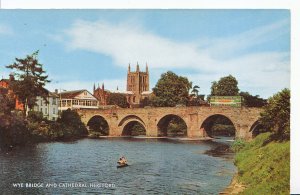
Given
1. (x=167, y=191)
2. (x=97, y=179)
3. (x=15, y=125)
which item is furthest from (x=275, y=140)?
(x=15, y=125)

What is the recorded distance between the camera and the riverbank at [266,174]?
640 inches

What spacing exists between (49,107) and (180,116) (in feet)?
52.9

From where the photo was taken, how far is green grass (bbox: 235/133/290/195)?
16.2 m

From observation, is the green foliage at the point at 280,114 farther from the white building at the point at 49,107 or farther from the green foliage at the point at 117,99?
the green foliage at the point at 117,99

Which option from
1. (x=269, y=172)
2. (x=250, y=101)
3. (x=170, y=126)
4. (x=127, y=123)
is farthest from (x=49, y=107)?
(x=269, y=172)

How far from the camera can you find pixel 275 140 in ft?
72.4

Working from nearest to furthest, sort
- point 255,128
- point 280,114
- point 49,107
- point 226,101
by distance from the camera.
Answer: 1. point 280,114
2. point 255,128
3. point 226,101
4. point 49,107

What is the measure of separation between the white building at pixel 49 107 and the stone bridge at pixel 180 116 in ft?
10.4

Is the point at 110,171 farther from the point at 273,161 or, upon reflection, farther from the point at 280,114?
the point at 280,114

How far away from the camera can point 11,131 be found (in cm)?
3119

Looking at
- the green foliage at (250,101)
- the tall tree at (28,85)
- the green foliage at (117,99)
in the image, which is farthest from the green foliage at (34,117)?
the green foliage at (117,99)

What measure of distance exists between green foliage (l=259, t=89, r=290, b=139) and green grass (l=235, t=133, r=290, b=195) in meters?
0.75

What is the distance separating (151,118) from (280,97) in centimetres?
2524

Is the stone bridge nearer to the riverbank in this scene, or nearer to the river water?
the river water
